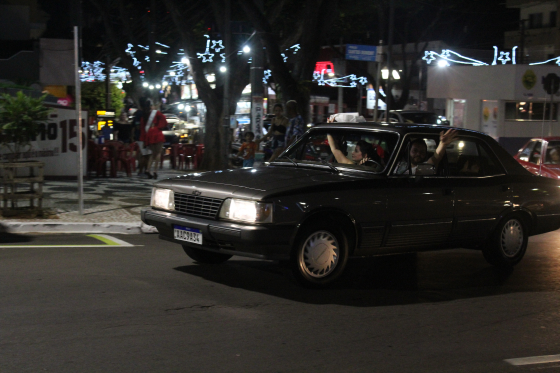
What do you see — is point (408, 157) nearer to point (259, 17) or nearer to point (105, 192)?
point (105, 192)

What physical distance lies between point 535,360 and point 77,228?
7015 mm

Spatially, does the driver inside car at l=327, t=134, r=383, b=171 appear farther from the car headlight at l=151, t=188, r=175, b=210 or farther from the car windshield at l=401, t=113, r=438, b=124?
the car windshield at l=401, t=113, r=438, b=124

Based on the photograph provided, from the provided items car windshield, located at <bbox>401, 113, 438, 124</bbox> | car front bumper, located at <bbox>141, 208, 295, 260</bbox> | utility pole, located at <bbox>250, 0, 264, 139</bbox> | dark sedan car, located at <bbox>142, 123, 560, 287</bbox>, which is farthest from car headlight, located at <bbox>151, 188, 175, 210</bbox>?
car windshield, located at <bbox>401, 113, 438, 124</bbox>

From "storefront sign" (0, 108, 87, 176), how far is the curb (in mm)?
5377

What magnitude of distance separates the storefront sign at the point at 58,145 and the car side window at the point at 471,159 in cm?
987

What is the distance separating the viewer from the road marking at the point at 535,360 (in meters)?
4.76

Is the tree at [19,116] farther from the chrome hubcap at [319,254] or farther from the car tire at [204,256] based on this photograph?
the chrome hubcap at [319,254]

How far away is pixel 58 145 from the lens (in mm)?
15383

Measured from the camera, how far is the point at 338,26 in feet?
112

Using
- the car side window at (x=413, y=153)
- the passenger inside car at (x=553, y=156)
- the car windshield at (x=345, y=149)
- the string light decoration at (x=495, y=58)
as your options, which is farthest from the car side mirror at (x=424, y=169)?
the string light decoration at (x=495, y=58)

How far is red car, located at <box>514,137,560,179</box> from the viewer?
1416 centimetres

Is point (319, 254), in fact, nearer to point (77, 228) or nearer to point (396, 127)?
point (396, 127)

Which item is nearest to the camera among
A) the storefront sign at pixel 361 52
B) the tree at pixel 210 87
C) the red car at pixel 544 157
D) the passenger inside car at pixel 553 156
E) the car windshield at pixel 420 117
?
the red car at pixel 544 157

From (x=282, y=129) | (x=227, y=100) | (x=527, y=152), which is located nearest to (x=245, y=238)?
(x=282, y=129)
